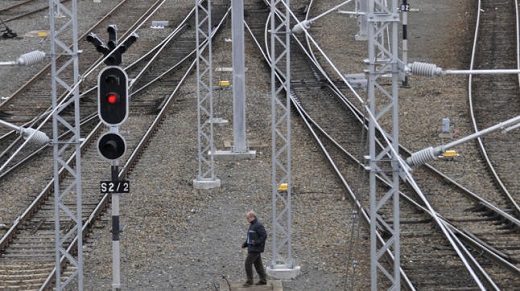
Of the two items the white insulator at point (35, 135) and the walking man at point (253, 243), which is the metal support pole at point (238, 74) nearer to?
the walking man at point (253, 243)

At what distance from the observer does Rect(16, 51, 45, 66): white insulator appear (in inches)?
540

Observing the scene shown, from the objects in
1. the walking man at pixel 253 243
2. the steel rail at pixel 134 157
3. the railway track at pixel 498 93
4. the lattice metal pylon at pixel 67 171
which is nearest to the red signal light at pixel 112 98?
the lattice metal pylon at pixel 67 171

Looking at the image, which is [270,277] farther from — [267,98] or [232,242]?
[267,98]

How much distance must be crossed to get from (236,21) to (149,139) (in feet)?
13.7

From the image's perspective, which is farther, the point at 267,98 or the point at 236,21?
the point at 267,98

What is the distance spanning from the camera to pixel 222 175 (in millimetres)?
23828

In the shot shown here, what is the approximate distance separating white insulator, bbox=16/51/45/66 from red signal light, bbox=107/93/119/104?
1.01 m

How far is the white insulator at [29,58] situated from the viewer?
13719 mm

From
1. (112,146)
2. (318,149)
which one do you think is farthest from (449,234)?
(318,149)

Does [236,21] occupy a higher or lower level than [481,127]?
higher

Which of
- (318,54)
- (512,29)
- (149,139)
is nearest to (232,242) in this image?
(149,139)

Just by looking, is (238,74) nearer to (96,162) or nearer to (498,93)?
(96,162)

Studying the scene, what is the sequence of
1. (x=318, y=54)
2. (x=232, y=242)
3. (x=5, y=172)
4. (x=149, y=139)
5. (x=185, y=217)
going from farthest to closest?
(x=318, y=54)
(x=149, y=139)
(x=5, y=172)
(x=185, y=217)
(x=232, y=242)

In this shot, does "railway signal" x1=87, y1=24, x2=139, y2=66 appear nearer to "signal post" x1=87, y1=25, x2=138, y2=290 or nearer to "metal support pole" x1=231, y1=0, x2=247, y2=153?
"signal post" x1=87, y1=25, x2=138, y2=290
